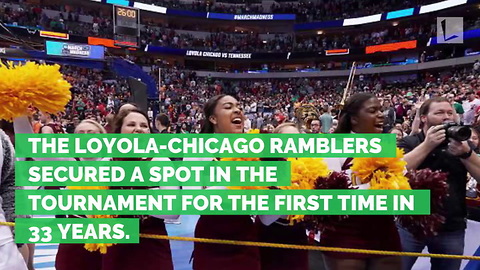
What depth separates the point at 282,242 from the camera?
7.78 feet

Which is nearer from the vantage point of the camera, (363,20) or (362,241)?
(362,241)

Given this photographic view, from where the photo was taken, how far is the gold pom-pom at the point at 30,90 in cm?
217

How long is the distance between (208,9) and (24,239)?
3421cm

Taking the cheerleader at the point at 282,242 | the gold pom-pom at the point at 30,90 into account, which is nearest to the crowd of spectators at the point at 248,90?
the gold pom-pom at the point at 30,90

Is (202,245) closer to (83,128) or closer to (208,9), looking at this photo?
(83,128)

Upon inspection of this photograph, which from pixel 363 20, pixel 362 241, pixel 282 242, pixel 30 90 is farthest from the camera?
pixel 363 20

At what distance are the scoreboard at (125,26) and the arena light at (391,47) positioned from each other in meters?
18.7

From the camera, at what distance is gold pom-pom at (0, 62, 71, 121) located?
2168 millimetres

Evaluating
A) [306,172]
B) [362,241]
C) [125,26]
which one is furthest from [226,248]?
[125,26]

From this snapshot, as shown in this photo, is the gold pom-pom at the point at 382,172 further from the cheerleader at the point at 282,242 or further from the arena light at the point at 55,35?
the arena light at the point at 55,35

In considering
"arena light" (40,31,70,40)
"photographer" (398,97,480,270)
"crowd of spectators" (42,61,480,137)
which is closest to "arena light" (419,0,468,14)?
"crowd of spectators" (42,61,480,137)

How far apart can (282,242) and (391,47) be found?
29076mm

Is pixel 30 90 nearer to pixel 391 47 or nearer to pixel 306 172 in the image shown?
pixel 306 172

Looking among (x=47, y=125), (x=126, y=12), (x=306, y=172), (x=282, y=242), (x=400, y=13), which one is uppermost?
(x=400, y=13)
